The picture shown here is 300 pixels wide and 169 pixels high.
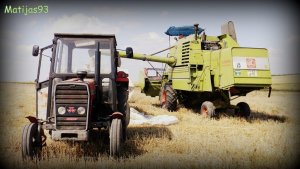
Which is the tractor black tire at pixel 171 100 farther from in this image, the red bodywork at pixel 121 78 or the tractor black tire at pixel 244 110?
the red bodywork at pixel 121 78

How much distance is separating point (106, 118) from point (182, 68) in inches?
270

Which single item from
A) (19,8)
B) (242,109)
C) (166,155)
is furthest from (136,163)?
(242,109)

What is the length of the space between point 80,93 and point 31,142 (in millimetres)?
1160

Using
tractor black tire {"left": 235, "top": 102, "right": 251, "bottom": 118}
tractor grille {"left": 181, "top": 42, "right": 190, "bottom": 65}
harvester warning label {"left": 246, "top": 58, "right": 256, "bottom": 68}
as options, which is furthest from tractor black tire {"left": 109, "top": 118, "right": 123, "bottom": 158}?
tractor grille {"left": 181, "top": 42, "right": 190, "bottom": 65}

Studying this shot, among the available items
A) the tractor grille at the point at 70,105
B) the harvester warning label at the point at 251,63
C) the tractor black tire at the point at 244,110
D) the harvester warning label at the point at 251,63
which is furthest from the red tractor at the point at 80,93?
the tractor black tire at the point at 244,110

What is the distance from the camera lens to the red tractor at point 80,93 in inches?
203

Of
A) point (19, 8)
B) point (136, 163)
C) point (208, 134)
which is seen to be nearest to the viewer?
point (136, 163)

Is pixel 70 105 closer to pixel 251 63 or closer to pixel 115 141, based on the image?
pixel 115 141

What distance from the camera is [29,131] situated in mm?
5160

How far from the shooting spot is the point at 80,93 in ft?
17.1

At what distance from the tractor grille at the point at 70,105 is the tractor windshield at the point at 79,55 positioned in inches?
33.5

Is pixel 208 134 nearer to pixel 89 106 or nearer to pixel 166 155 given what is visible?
pixel 166 155

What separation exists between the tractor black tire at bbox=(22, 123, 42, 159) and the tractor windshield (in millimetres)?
1187

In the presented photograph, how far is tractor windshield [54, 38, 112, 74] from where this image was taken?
5996 millimetres
